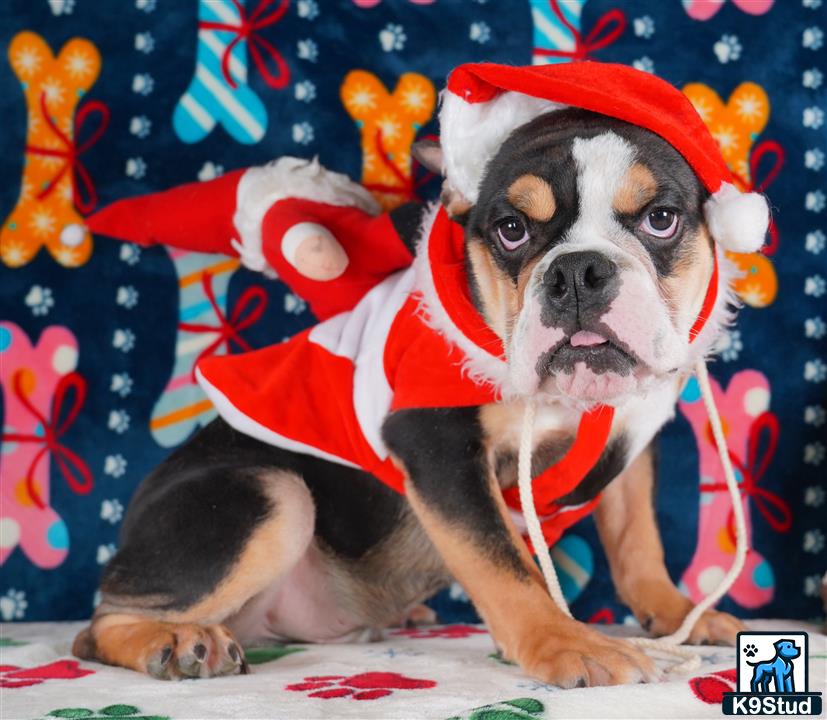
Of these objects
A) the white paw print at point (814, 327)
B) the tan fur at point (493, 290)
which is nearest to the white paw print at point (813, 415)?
the white paw print at point (814, 327)

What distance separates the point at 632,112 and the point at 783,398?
3.33 ft

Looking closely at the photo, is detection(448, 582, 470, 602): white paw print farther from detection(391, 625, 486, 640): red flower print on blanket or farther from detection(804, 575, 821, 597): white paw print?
detection(804, 575, 821, 597): white paw print

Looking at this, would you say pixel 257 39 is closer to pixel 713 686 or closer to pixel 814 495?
pixel 814 495

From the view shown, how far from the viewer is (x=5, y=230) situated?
254cm

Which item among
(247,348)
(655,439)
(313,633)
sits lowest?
(313,633)

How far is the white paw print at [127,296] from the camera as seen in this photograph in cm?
255

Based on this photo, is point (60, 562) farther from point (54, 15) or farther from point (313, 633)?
point (54, 15)

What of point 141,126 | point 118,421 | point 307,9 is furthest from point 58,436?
point 307,9

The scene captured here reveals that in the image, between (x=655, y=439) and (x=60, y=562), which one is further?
(x=60, y=562)

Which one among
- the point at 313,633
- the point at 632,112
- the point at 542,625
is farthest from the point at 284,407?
the point at 632,112

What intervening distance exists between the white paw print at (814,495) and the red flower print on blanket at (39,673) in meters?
1.54

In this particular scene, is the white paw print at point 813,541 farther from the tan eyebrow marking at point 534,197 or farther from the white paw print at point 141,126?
the white paw print at point 141,126

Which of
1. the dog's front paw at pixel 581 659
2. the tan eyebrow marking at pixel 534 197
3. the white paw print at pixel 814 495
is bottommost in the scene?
the dog's front paw at pixel 581 659

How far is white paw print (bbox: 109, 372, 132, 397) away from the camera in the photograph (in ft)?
8.31
